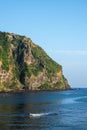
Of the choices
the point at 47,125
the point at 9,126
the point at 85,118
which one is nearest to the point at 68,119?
the point at 85,118

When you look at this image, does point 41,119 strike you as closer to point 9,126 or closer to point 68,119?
point 68,119

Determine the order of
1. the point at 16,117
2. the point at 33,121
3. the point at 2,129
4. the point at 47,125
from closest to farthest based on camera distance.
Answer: the point at 2,129, the point at 47,125, the point at 33,121, the point at 16,117

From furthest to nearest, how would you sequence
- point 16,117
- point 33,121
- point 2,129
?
point 16,117, point 33,121, point 2,129

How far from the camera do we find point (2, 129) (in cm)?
11712

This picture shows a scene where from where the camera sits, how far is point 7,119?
140m

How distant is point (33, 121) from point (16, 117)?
13388 millimetres

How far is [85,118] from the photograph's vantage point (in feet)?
466

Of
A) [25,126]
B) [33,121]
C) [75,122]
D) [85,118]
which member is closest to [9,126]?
[25,126]

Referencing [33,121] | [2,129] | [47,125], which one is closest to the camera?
[2,129]

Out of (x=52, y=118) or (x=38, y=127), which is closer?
(x=38, y=127)

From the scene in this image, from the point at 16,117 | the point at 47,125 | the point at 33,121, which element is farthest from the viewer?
the point at 16,117

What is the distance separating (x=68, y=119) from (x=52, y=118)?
6.74 metres

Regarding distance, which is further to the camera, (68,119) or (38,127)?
(68,119)

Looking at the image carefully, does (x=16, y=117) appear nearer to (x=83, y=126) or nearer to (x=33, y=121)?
(x=33, y=121)
